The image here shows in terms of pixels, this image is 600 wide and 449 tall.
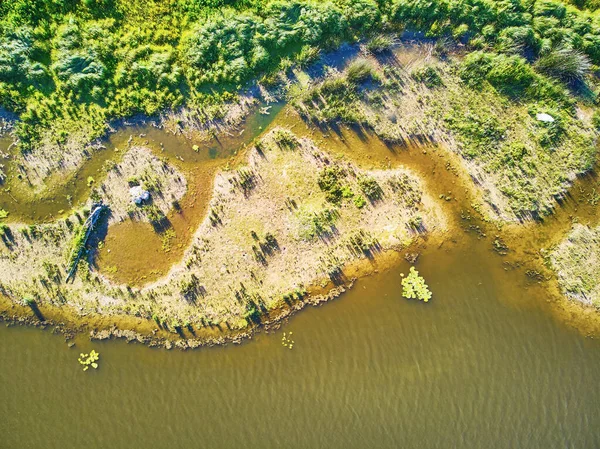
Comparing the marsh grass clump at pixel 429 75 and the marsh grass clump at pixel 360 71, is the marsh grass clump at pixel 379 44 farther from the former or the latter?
the marsh grass clump at pixel 429 75

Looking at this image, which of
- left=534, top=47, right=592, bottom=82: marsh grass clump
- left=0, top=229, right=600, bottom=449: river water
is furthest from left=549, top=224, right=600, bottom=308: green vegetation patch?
left=534, top=47, right=592, bottom=82: marsh grass clump

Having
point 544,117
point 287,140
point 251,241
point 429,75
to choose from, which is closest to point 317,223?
point 251,241

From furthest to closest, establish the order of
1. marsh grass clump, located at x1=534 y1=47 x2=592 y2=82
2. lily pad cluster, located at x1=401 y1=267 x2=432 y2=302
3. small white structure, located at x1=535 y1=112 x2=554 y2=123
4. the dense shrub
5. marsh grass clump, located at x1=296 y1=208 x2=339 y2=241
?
lily pad cluster, located at x1=401 y1=267 x2=432 y2=302 < marsh grass clump, located at x1=296 y1=208 x2=339 y2=241 < small white structure, located at x1=535 y1=112 x2=554 y2=123 < the dense shrub < marsh grass clump, located at x1=534 y1=47 x2=592 y2=82

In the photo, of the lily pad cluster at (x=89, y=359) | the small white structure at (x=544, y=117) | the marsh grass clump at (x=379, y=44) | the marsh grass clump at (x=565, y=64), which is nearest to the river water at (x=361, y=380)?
the lily pad cluster at (x=89, y=359)

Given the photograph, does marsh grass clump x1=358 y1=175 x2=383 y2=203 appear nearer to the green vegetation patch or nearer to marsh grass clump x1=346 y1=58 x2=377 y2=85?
marsh grass clump x1=346 y1=58 x2=377 y2=85

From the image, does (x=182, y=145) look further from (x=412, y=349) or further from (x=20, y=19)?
(x=412, y=349)

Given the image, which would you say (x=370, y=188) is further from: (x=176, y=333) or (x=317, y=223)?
(x=176, y=333)
